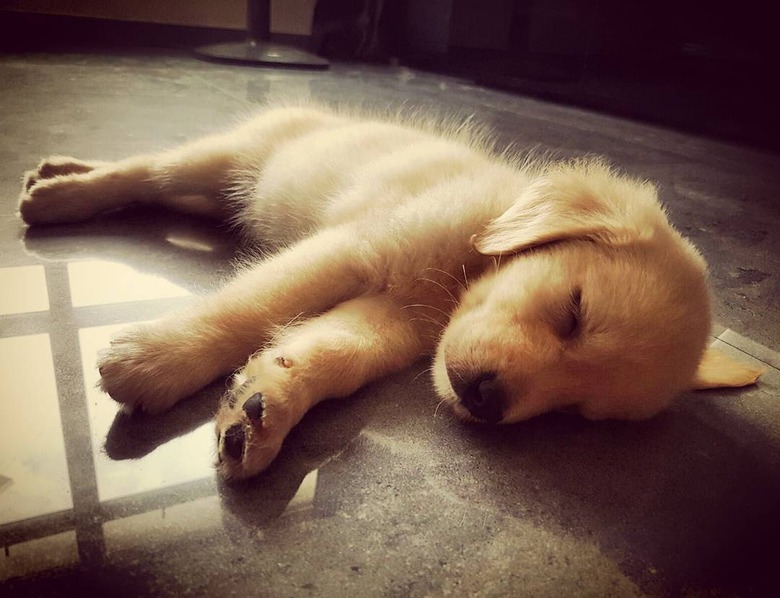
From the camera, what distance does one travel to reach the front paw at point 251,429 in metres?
1.09

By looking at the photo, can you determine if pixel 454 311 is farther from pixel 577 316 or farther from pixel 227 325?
pixel 227 325

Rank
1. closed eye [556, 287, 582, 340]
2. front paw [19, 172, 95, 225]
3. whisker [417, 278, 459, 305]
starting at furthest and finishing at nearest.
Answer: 1. front paw [19, 172, 95, 225]
2. whisker [417, 278, 459, 305]
3. closed eye [556, 287, 582, 340]

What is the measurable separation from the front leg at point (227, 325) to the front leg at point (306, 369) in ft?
0.18

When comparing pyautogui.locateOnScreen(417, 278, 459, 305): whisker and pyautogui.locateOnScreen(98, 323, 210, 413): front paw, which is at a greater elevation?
pyautogui.locateOnScreen(417, 278, 459, 305): whisker

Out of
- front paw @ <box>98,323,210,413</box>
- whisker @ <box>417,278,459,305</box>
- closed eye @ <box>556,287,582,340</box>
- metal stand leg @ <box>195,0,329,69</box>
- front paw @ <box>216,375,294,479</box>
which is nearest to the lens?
front paw @ <box>216,375,294,479</box>

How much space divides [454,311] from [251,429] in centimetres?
61

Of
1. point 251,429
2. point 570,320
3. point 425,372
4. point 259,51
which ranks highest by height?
point 259,51

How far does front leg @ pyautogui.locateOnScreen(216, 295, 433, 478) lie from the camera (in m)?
1.11

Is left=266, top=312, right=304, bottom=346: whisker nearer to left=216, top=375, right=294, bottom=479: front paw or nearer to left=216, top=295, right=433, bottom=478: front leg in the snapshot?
left=216, top=295, right=433, bottom=478: front leg

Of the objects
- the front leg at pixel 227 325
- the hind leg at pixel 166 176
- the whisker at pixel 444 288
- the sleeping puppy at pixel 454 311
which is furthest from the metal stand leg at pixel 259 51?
the whisker at pixel 444 288

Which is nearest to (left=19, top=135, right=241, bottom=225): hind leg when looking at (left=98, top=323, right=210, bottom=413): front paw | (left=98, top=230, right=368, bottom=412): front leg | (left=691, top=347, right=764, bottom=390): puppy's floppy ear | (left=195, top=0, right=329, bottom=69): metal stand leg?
(left=98, top=230, right=368, bottom=412): front leg

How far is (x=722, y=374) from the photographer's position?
5.41 feet

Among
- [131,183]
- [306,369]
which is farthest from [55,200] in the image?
[306,369]

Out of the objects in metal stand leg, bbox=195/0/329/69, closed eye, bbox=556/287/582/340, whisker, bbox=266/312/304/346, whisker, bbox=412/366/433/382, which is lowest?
whisker, bbox=412/366/433/382
